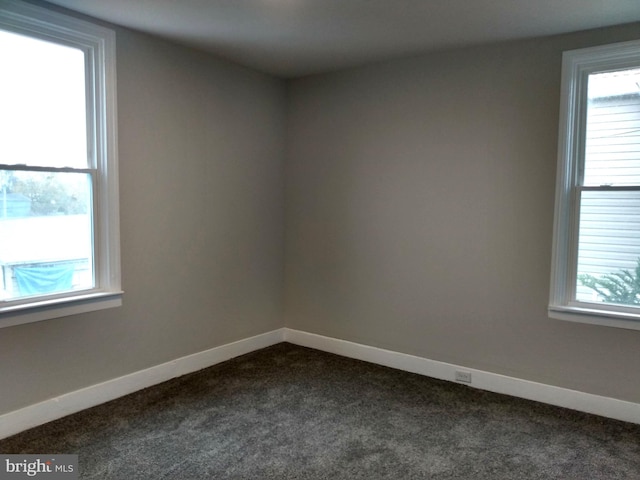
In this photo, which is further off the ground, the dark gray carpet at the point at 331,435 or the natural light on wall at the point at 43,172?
the natural light on wall at the point at 43,172

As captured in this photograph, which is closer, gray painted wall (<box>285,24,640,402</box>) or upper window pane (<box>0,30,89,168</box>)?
upper window pane (<box>0,30,89,168</box>)

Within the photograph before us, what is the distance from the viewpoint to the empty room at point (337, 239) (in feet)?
8.96

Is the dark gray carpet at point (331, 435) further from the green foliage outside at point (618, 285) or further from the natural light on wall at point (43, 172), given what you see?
Result: the natural light on wall at point (43, 172)

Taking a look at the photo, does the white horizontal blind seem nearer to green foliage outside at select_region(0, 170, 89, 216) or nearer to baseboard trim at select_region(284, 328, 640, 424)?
baseboard trim at select_region(284, 328, 640, 424)

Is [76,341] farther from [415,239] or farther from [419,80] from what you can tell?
[419,80]

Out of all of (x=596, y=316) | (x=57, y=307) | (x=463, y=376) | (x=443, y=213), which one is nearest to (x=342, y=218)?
(x=443, y=213)

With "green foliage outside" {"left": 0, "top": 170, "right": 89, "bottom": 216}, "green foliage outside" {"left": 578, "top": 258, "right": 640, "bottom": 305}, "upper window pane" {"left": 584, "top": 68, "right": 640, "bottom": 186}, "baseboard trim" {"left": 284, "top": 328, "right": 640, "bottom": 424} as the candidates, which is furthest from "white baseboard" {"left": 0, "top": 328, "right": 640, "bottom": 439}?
"upper window pane" {"left": 584, "top": 68, "right": 640, "bottom": 186}

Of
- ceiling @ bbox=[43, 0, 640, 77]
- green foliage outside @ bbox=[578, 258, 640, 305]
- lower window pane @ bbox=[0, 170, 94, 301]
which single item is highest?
ceiling @ bbox=[43, 0, 640, 77]

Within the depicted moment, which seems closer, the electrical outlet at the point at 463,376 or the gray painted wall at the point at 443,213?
the gray painted wall at the point at 443,213

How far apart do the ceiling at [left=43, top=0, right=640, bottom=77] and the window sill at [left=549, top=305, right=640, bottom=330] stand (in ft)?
5.83

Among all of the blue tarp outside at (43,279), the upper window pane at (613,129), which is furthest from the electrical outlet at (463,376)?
the blue tarp outside at (43,279)

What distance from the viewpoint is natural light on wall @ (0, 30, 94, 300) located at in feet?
9.02

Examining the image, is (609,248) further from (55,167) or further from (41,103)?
(41,103)

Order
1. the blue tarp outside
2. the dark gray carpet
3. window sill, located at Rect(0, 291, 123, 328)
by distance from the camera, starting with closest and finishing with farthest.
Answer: the dark gray carpet → window sill, located at Rect(0, 291, 123, 328) → the blue tarp outside
